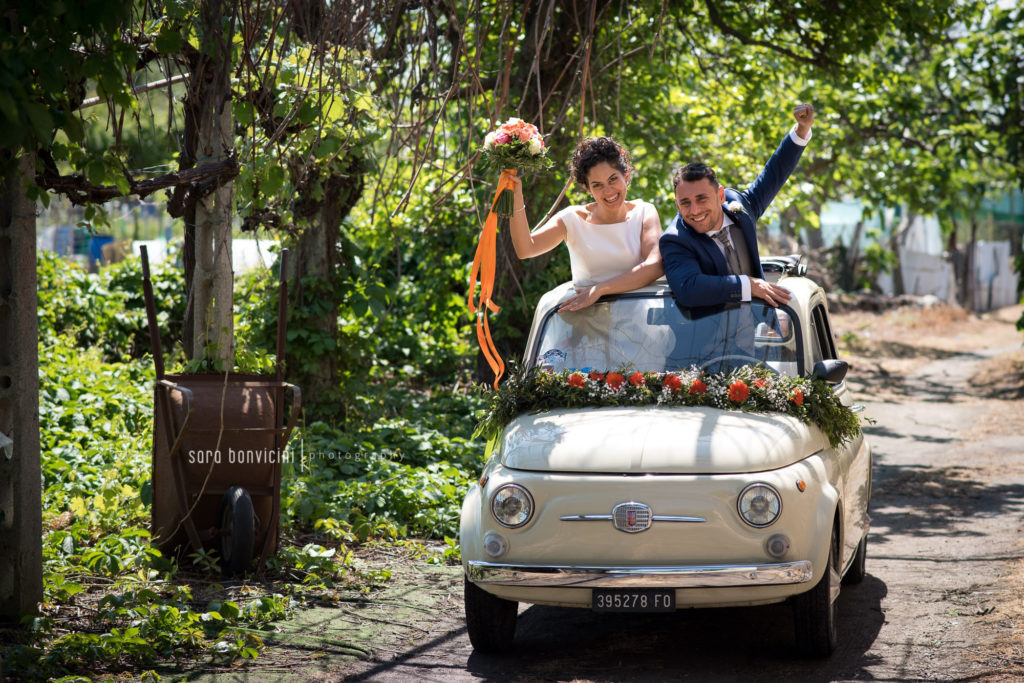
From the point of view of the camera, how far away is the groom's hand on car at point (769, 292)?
5582 mm

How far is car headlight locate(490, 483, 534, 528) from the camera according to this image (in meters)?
4.77

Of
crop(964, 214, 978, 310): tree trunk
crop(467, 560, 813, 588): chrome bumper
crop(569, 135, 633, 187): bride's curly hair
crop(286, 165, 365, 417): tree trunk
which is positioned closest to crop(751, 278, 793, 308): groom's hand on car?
crop(569, 135, 633, 187): bride's curly hair

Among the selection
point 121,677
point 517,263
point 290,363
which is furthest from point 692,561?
point 290,363

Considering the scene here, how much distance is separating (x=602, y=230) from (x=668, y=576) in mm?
2189

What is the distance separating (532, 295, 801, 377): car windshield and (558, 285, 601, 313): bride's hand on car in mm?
72

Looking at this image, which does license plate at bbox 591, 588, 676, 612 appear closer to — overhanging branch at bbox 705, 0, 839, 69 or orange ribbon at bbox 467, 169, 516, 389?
orange ribbon at bbox 467, 169, 516, 389

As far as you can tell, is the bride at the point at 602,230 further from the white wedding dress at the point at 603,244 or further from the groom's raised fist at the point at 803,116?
the groom's raised fist at the point at 803,116

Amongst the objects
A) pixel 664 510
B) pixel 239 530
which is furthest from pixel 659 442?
pixel 239 530

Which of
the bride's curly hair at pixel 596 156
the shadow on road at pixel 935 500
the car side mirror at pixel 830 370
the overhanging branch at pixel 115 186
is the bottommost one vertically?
the shadow on road at pixel 935 500

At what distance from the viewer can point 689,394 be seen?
5.25 metres

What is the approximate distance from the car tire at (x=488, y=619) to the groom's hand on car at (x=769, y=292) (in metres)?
2.01

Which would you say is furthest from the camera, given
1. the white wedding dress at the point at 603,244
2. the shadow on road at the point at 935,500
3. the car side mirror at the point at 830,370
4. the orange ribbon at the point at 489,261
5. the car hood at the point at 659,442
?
the shadow on road at the point at 935,500

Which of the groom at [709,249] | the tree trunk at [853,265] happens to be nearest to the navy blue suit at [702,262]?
the groom at [709,249]

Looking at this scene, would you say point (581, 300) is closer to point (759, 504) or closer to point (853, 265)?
point (759, 504)
